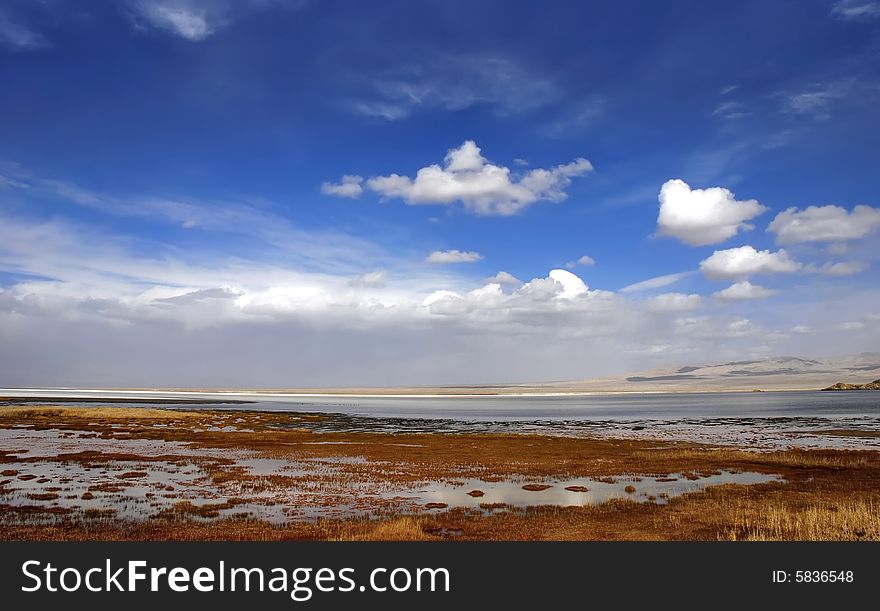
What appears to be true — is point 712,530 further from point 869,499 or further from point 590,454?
point 590,454

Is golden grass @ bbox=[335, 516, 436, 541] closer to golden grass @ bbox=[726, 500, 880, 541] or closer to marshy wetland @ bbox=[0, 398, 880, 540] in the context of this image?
marshy wetland @ bbox=[0, 398, 880, 540]

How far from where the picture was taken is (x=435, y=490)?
3050cm

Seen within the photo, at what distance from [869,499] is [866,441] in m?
37.3

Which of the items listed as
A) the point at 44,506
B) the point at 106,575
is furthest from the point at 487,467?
the point at 106,575

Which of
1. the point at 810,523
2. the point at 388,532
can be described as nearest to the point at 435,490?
the point at 388,532

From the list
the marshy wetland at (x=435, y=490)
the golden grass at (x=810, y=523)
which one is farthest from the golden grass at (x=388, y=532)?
the golden grass at (x=810, y=523)

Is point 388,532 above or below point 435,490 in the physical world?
above

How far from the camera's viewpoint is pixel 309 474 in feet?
118

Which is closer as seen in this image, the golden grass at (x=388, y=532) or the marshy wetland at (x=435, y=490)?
the golden grass at (x=388, y=532)

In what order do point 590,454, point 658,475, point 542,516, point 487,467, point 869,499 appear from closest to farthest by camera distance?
1. point 542,516
2. point 869,499
3. point 658,475
4. point 487,467
5. point 590,454

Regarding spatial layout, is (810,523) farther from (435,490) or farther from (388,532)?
(435,490)

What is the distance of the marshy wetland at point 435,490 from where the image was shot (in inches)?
829

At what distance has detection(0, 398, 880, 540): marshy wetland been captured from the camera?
21062 mm

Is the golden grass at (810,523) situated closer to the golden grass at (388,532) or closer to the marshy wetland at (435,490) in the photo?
the marshy wetland at (435,490)
